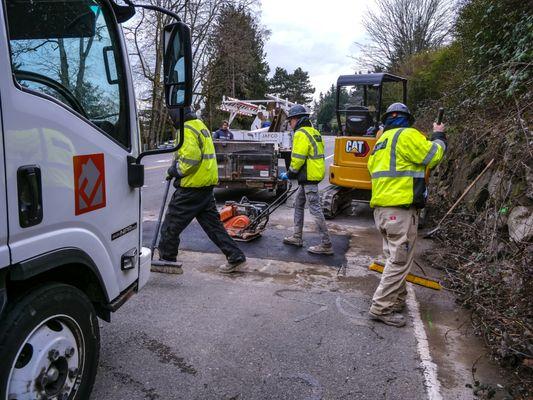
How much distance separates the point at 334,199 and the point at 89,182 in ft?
21.2

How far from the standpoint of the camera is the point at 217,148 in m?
9.92

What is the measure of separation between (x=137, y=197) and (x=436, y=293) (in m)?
3.46

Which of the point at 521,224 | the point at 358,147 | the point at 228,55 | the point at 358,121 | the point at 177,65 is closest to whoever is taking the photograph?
the point at 177,65

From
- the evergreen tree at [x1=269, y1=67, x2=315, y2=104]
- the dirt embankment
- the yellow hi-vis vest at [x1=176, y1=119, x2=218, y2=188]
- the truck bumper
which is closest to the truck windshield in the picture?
the truck bumper

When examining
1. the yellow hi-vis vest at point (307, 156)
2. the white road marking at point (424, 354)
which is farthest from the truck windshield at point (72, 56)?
the yellow hi-vis vest at point (307, 156)

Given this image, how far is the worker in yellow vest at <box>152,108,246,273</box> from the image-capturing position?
4824 mm

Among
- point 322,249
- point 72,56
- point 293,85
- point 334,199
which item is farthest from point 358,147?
point 293,85

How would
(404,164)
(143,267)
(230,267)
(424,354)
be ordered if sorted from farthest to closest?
(230,267) < (404,164) < (424,354) < (143,267)

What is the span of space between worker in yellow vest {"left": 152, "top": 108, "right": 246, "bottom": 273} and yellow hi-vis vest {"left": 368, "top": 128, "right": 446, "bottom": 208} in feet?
6.25

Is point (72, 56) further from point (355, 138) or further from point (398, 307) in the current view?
point (355, 138)

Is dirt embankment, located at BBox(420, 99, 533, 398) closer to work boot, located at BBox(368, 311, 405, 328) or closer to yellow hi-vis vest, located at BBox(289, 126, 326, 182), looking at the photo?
work boot, located at BBox(368, 311, 405, 328)

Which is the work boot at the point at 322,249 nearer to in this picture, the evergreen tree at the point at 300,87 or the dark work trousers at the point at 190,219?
the dark work trousers at the point at 190,219

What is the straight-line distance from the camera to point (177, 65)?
8.80 feet

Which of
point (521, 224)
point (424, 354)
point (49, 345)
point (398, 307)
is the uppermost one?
point (521, 224)
